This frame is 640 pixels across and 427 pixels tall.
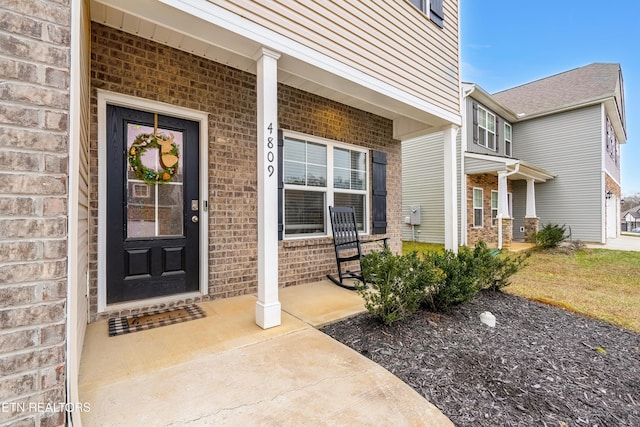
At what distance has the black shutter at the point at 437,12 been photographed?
4143mm

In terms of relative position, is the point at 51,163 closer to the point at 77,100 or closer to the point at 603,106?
the point at 77,100

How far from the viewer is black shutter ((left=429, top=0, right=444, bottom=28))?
13.6 ft

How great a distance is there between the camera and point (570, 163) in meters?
10.4

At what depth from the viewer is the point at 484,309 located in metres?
3.15

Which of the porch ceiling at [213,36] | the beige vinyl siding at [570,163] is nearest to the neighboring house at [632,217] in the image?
the beige vinyl siding at [570,163]

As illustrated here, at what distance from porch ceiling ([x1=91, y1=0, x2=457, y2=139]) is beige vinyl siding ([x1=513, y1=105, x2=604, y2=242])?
10.0 metres

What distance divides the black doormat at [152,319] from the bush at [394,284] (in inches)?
64.6

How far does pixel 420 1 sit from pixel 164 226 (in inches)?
173

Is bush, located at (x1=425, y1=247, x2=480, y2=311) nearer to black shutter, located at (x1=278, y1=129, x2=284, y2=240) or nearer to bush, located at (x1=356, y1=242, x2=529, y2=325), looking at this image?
bush, located at (x1=356, y1=242, x2=529, y2=325)

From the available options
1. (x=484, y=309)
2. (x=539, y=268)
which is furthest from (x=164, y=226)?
(x=539, y=268)

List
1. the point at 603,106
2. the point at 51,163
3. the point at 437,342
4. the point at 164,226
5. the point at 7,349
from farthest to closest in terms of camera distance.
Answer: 1. the point at 603,106
2. the point at 164,226
3. the point at 437,342
4. the point at 51,163
5. the point at 7,349

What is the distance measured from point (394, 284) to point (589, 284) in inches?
167

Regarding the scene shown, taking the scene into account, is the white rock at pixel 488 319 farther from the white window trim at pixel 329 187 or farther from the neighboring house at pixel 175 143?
the white window trim at pixel 329 187

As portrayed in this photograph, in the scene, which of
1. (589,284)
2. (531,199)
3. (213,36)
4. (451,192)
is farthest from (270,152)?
(531,199)
